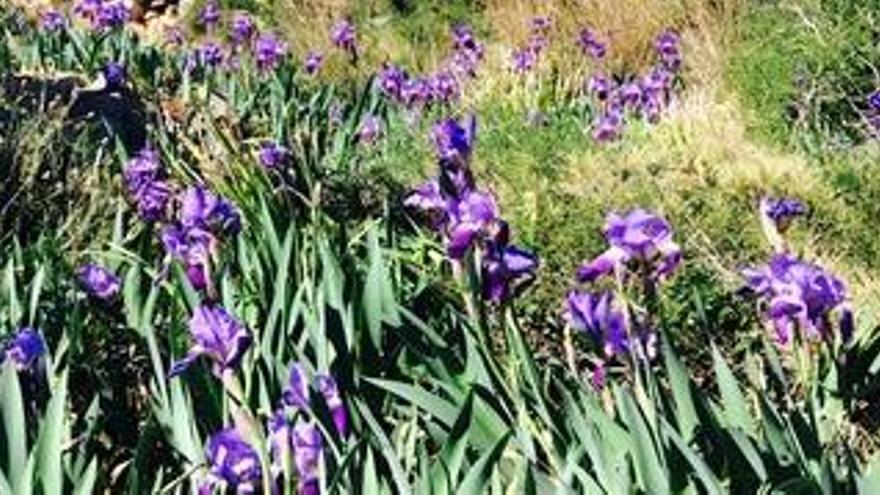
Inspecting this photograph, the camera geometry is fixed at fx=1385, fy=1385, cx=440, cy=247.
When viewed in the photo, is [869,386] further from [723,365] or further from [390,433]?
[390,433]

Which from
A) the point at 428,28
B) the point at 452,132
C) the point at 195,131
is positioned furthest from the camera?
the point at 428,28

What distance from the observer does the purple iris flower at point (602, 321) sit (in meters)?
2.16

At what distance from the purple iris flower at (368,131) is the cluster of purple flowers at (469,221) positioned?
4049mm

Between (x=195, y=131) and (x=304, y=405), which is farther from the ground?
(x=195, y=131)

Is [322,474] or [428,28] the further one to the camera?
[428,28]

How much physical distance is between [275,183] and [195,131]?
1.46 metres

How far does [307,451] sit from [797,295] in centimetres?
83

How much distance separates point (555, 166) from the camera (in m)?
5.79

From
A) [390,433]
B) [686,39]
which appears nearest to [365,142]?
[686,39]

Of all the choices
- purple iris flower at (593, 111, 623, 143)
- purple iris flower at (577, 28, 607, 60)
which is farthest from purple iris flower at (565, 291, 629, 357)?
purple iris flower at (577, 28, 607, 60)

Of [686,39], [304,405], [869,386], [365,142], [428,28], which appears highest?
[428,28]

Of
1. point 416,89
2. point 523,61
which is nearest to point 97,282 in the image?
point 416,89

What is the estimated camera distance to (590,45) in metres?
8.41

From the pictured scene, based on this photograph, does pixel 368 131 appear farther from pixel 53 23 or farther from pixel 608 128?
pixel 53 23
